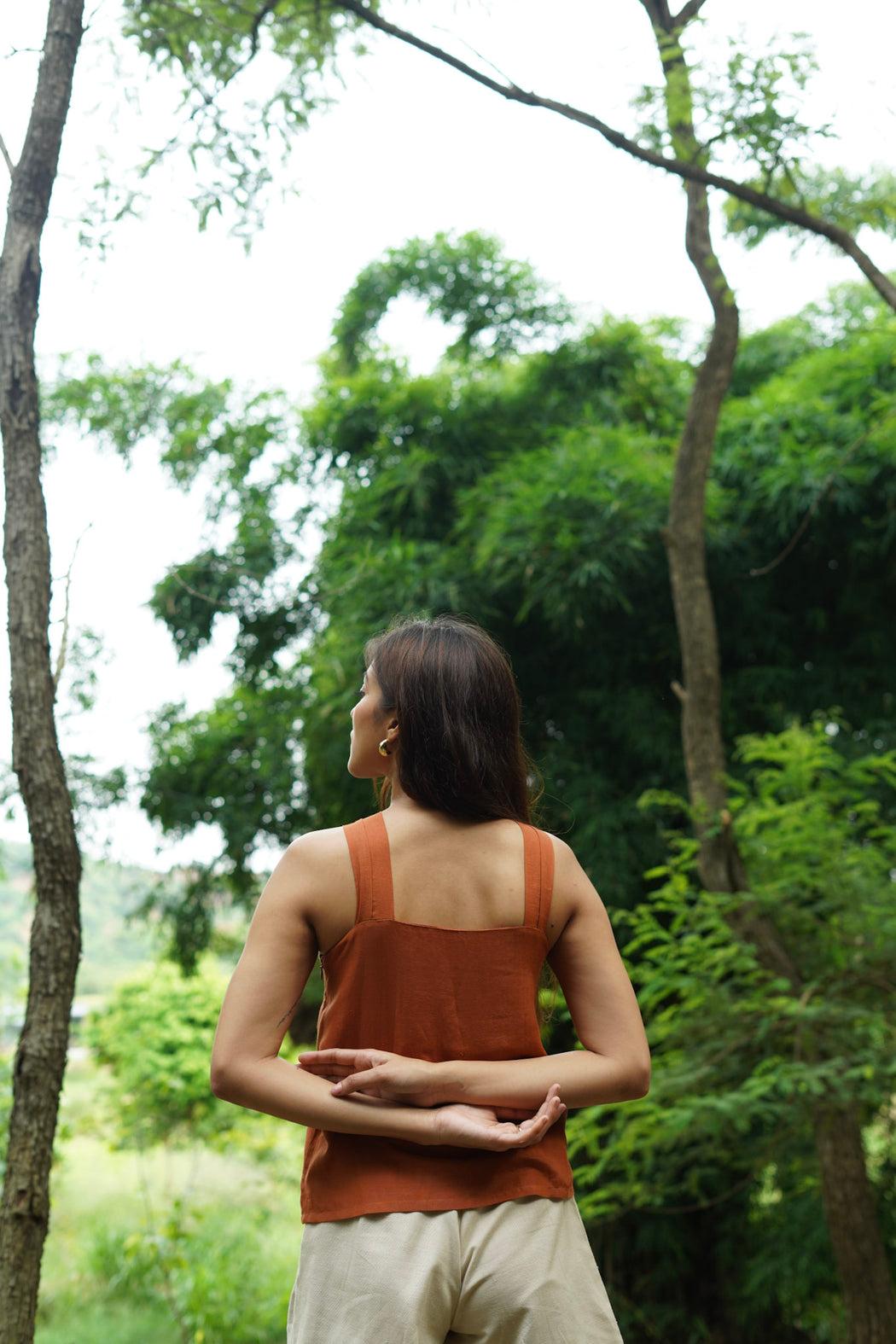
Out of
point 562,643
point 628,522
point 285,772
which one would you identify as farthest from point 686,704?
point 285,772

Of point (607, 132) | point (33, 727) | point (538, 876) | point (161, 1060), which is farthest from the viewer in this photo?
point (161, 1060)

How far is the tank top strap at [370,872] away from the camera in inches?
40.7

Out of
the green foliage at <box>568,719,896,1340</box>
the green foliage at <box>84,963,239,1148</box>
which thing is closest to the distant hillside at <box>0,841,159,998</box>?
the green foliage at <box>84,963,239,1148</box>

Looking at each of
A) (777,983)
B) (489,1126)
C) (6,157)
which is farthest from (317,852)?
(777,983)

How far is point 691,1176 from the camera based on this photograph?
14.6 ft

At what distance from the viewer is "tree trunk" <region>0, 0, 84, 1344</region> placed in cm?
182

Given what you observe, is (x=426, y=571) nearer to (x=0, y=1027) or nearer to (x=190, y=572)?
(x=190, y=572)

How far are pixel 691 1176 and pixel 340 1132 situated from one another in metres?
3.98

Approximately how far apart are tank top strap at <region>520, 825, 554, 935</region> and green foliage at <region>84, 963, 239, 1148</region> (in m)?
8.02

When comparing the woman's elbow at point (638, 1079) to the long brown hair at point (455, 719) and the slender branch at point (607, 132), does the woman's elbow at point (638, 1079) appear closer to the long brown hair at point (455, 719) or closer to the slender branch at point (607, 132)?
the long brown hair at point (455, 719)

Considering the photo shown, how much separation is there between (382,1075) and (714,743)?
3.15 m

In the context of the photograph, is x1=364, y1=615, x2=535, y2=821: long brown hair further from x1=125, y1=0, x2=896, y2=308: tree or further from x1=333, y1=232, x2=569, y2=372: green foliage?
x1=333, y1=232, x2=569, y2=372: green foliage

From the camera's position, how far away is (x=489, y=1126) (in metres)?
0.97

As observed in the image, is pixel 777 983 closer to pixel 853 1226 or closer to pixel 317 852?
pixel 853 1226
